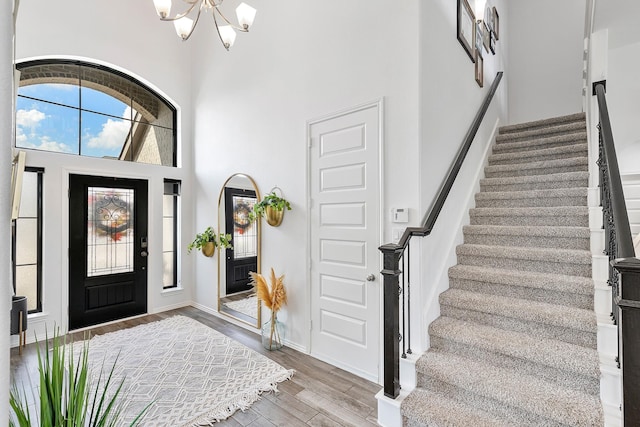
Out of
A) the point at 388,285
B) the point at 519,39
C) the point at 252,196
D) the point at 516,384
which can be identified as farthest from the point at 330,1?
the point at 519,39

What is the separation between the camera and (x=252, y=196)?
4.00 metres

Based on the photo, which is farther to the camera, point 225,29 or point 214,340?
point 214,340

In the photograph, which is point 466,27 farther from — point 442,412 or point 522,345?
point 442,412

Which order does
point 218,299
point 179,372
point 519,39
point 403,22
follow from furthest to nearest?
point 519,39 < point 218,299 < point 179,372 < point 403,22

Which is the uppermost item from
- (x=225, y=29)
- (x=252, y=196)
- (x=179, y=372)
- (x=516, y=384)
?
(x=225, y=29)

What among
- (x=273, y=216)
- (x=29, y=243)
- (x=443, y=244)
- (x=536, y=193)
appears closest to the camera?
(x=443, y=244)

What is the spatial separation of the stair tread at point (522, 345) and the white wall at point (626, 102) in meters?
3.44

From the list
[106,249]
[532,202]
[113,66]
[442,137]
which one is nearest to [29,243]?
[106,249]

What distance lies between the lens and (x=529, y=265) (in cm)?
263

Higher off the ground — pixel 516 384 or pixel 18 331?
pixel 516 384

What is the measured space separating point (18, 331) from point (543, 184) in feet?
19.1

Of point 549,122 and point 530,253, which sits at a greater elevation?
point 549,122

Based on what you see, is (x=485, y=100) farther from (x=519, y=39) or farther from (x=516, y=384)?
(x=516, y=384)

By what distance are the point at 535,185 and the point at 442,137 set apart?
134 centimetres
